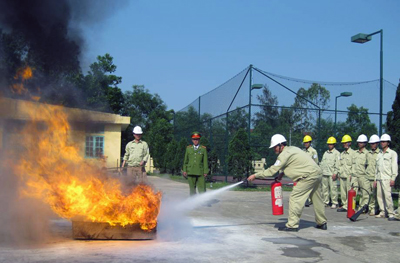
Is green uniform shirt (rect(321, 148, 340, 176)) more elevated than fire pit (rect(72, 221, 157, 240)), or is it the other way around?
green uniform shirt (rect(321, 148, 340, 176))

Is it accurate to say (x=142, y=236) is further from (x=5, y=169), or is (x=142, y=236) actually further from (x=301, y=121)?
(x=301, y=121)

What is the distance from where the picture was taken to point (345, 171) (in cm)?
1187

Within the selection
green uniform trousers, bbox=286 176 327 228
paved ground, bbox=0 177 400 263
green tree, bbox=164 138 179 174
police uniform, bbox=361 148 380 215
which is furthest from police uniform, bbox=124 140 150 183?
green tree, bbox=164 138 179 174

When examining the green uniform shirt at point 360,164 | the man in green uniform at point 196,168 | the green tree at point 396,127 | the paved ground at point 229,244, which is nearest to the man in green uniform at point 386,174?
the green uniform shirt at point 360,164

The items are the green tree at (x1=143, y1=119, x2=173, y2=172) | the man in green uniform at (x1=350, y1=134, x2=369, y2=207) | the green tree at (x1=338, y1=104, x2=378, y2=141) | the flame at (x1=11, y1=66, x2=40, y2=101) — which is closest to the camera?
the flame at (x1=11, y1=66, x2=40, y2=101)

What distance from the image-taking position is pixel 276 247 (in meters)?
6.45

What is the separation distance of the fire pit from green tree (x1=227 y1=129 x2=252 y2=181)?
40.6 feet

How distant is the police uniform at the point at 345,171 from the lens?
457 inches

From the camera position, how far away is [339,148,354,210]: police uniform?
11.6m

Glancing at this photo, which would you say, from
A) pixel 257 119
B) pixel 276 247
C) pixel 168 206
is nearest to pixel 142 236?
pixel 276 247

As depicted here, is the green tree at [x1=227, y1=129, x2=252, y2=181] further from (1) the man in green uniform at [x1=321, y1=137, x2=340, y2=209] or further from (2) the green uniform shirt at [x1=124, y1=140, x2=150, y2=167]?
(2) the green uniform shirt at [x1=124, y1=140, x2=150, y2=167]

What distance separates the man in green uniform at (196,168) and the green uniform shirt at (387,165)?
4.66 metres

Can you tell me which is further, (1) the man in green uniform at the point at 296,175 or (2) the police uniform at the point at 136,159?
(2) the police uniform at the point at 136,159

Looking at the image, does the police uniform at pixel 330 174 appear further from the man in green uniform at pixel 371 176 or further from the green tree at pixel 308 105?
the green tree at pixel 308 105
